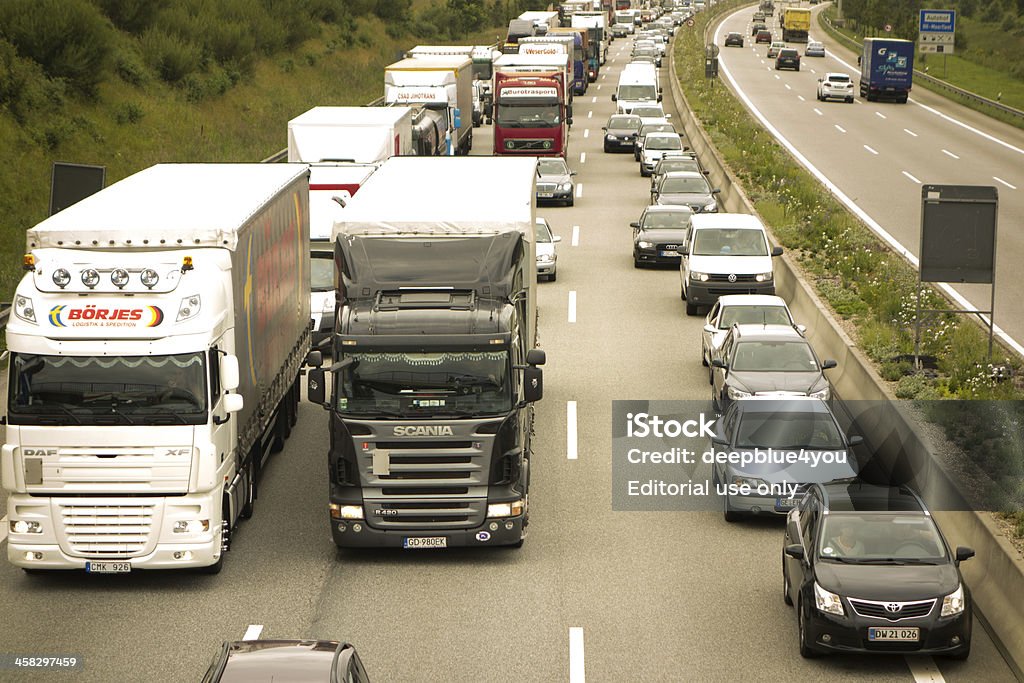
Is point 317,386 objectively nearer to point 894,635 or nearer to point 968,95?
point 894,635

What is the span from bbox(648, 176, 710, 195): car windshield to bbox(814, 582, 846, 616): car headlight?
25884mm

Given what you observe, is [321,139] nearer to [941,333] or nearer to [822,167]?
[941,333]

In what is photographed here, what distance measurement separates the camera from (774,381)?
67.6ft

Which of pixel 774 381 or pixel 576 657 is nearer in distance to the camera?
pixel 576 657

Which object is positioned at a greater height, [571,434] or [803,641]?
[803,641]

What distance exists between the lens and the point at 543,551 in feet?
55.2

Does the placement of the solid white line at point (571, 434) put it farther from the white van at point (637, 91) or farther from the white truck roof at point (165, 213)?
the white van at point (637, 91)

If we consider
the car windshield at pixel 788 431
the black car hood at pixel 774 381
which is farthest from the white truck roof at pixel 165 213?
the black car hood at pixel 774 381

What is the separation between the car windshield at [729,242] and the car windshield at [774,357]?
7.75 m

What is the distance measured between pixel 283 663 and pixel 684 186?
3053 centimetres

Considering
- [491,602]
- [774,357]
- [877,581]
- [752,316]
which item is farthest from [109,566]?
[752,316]

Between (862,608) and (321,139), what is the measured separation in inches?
969

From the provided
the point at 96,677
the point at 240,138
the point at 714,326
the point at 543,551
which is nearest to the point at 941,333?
the point at 714,326

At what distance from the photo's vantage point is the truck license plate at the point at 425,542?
16.0 meters
